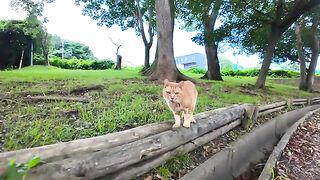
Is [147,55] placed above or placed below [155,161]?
above

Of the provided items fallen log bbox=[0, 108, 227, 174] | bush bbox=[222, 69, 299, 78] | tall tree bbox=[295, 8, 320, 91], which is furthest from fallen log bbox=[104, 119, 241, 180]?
bush bbox=[222, 69, 299, 78]

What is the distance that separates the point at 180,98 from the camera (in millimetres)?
3455

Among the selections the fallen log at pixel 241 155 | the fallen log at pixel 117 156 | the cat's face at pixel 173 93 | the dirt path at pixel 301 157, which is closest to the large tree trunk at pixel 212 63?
the dirt path at pixel 301 157

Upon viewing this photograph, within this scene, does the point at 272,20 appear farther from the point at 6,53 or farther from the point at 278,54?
the point at 6,53

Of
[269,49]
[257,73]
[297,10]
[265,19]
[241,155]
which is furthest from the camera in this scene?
[257,73]

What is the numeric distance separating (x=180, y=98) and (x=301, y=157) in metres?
3.12

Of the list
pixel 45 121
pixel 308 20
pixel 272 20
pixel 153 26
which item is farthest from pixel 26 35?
pixel 45 121

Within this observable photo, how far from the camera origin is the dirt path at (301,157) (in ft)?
15.1

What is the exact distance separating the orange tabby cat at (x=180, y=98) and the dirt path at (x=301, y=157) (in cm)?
158

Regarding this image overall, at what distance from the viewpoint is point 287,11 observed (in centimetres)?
1408

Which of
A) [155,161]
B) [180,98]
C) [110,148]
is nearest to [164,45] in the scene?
[180,98]

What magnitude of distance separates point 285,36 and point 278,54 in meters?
1.35

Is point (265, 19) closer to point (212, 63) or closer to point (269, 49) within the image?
point (269, 49)

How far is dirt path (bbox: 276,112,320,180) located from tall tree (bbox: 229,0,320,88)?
714 cm
